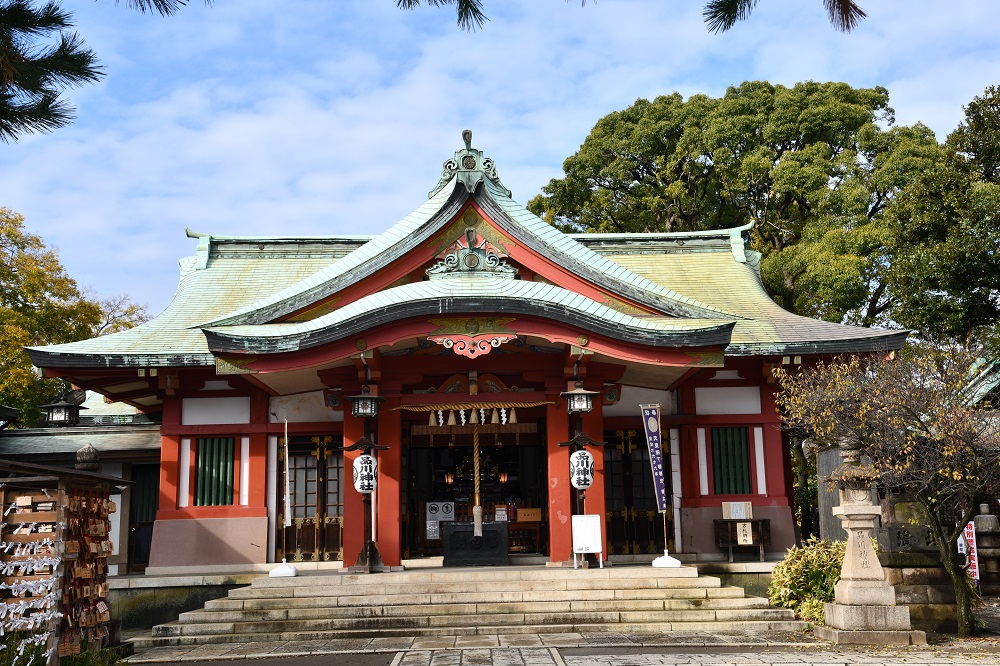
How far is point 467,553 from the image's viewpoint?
1567 centimetres

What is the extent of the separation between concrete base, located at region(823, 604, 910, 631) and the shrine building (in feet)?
→ 15.0

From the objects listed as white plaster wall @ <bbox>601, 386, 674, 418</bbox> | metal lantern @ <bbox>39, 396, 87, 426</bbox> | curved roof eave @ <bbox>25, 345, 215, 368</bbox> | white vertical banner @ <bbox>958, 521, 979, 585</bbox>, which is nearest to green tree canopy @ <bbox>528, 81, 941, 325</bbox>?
white vertical banner @ <bbox>958, 521, 979, 585</bbox>

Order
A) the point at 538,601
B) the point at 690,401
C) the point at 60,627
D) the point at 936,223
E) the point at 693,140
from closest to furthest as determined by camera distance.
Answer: the point at 60,627
the point at 538,601
the point at 690,401
the point at 936,223
the point at 693,140

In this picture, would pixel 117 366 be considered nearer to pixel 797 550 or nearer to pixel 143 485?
pixel 143 485

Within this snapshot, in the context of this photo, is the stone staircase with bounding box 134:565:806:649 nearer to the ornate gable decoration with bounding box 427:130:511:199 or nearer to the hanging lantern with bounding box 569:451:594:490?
the hanging lantern with bounding box 569:451:594:490

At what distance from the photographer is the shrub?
12.8 m

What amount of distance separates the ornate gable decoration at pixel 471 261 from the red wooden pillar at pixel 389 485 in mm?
2502

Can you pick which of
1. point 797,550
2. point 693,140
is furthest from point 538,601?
point 693,140

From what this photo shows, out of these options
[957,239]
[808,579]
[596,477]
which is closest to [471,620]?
[596,477]

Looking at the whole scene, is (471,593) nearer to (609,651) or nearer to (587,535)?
(587,535)

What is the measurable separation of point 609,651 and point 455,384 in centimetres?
616

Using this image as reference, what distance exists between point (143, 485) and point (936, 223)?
57.9 ft

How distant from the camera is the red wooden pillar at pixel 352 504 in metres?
15.4

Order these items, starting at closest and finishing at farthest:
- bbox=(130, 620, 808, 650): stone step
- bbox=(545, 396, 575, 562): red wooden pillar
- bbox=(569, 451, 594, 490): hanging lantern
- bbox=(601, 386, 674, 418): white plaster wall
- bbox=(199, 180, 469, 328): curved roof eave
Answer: bbox=(130, 620, 808, 650): stone step, bbox=(569, 451, 594, 490): hanging lantern, bbox=(545, 396, 575, 562): red wooden pillar, bbox=(199, 180, 469, 328): curved roof eave, bbox=(601, 386, 674, 418): white plaster wall
